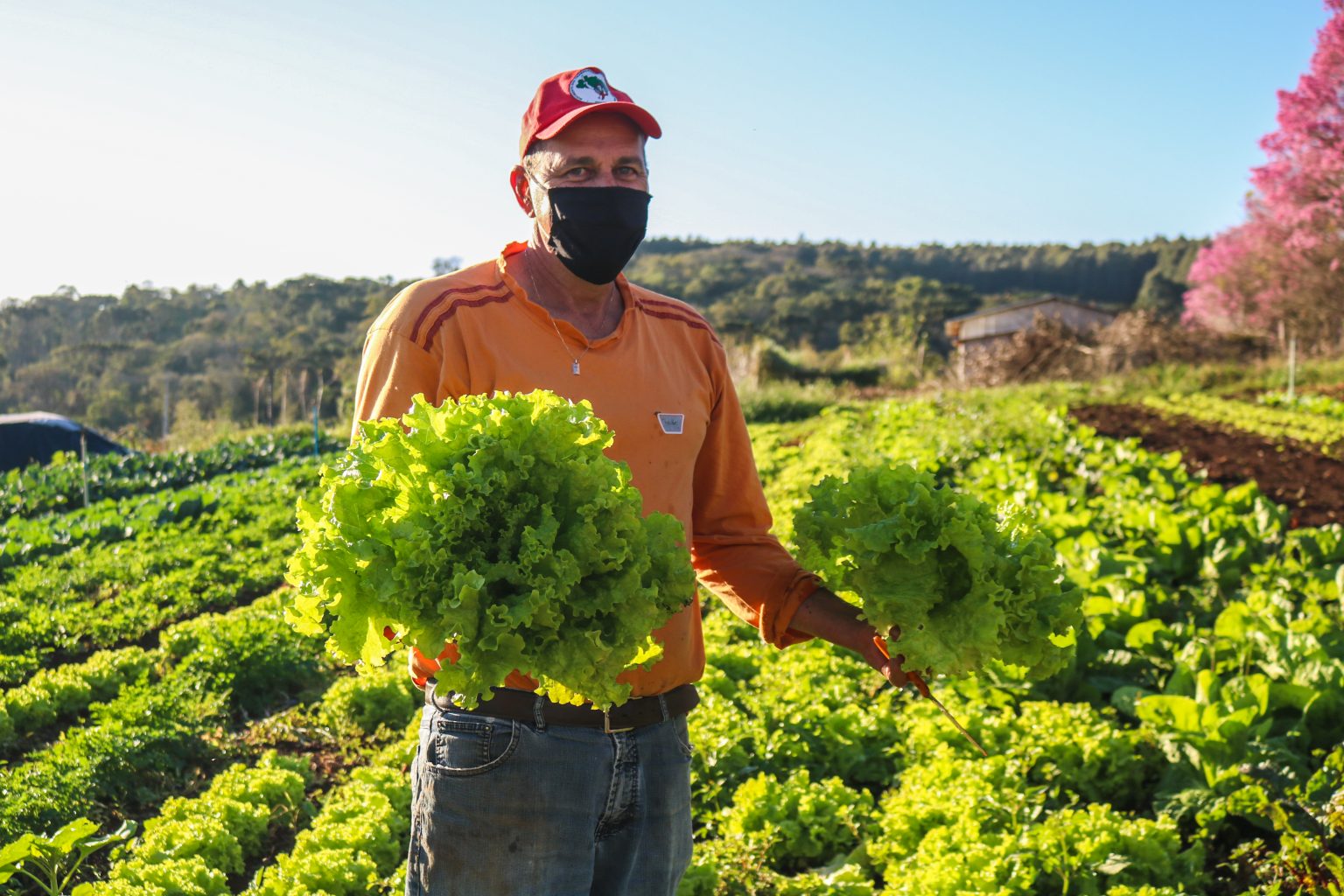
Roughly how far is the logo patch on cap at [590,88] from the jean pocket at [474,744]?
5.34 feet

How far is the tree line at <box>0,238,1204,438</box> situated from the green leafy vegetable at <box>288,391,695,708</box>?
104 ft

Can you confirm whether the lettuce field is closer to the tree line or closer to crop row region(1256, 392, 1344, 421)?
crop row region(1256, 392, 1344, 421)

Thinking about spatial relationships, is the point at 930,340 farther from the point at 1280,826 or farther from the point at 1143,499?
the point at 1280,826

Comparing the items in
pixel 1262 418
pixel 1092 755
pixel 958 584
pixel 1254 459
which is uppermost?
pixel 958 584

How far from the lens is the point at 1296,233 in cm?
2400

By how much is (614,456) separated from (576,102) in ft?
3.14

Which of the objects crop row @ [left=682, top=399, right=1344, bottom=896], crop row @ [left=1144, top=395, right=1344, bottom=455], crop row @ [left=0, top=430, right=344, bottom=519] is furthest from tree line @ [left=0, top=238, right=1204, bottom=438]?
crop row @ [left=682, top=399, right=1344, bottom=896]

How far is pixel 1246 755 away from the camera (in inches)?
188

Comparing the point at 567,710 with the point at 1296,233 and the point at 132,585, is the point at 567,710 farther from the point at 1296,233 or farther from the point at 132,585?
the point at 1296,233

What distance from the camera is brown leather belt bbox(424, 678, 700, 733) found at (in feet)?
7.89

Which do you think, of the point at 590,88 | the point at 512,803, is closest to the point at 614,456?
the point at 512,803

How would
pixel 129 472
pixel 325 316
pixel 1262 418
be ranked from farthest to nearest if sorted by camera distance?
pixel 325 316 → pixel 129 472 → pixel 1262 418

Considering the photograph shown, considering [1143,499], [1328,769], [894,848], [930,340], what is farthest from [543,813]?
[930,340]

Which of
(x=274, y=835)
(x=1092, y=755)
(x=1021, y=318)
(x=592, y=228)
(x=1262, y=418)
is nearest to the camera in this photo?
(x=592, y=228)
